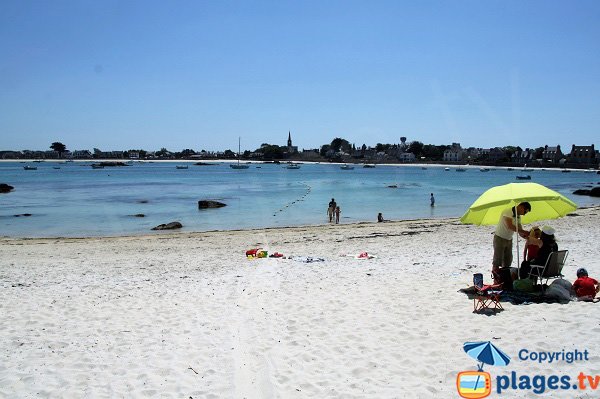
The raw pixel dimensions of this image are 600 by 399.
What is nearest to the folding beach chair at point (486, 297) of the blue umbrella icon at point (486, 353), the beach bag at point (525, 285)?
the beach bag at point (525, 285)

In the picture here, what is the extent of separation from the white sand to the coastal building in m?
202

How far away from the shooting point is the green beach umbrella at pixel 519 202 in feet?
26.5

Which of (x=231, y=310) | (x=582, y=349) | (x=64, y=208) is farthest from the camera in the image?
(x=64, y=208)

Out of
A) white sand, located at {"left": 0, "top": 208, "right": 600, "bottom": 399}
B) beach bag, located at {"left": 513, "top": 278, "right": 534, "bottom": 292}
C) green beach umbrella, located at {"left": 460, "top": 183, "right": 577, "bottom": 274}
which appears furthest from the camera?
beach bag, located at {"left": 513, "top": 278, "right": 534, "bottom": 292}

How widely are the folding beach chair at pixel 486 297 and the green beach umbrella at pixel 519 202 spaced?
2.96ft

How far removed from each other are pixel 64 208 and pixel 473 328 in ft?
140

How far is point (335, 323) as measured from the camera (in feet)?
24.4

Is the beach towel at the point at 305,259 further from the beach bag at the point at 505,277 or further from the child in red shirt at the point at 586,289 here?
the child in red shirt at the point at 586,289

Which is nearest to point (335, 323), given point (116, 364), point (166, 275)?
point (116, 364)

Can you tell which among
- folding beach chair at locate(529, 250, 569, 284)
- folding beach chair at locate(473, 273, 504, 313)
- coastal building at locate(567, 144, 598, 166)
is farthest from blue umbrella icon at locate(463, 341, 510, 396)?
coastal building at locate(567, 144, 598, 166)

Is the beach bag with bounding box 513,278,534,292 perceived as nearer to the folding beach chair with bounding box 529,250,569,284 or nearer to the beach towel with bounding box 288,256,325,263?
the folding beach chair with bounding box 529,250,569,284

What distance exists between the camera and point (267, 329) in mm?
7309

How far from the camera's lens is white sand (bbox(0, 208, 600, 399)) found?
5449mm

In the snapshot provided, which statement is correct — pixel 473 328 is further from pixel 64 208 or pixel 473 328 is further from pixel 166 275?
pixel 64 208
